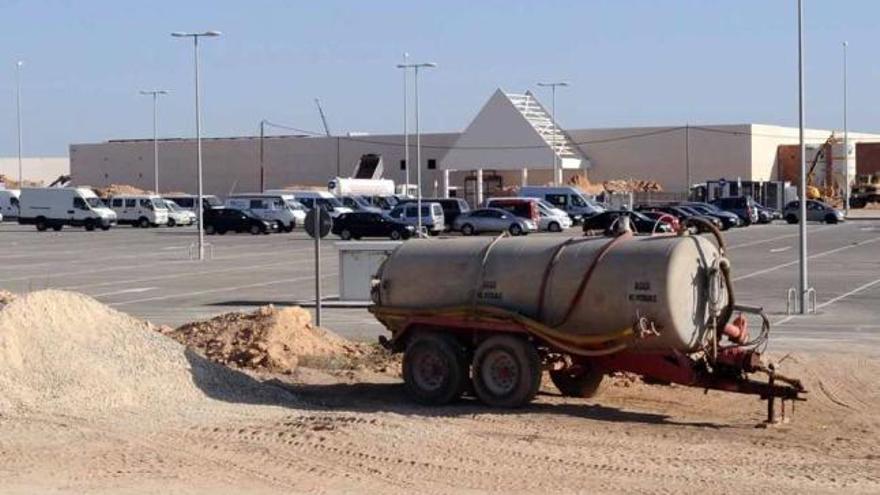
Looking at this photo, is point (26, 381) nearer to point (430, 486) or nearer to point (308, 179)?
point (430, 486)

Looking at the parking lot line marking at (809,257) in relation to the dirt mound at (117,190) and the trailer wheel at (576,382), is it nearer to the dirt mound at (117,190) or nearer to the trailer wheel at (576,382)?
the trailer wheel at (576,382)

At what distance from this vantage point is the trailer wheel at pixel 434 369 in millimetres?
17781

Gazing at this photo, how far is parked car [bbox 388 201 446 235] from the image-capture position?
69750 millimetres

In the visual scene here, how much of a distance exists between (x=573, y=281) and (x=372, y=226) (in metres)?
51.7

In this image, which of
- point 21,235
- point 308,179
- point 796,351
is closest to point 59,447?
point 796,351

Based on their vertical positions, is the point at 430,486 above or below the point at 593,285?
below

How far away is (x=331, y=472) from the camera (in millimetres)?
13070

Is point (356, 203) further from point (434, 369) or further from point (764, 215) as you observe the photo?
point (434, 369)

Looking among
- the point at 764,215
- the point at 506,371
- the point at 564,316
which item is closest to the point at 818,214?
the point at 764,215

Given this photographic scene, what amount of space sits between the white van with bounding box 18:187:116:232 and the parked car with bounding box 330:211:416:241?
2168 centimetres

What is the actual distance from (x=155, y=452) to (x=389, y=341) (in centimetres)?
558

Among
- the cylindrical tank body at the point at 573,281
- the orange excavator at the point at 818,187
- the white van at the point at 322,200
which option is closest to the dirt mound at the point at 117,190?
the white van at the point at 322,200

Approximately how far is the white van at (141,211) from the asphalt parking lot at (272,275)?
1448 centimetres

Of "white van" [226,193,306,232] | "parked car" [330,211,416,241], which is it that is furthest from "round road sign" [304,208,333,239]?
"white van" [226,193,306,232]
